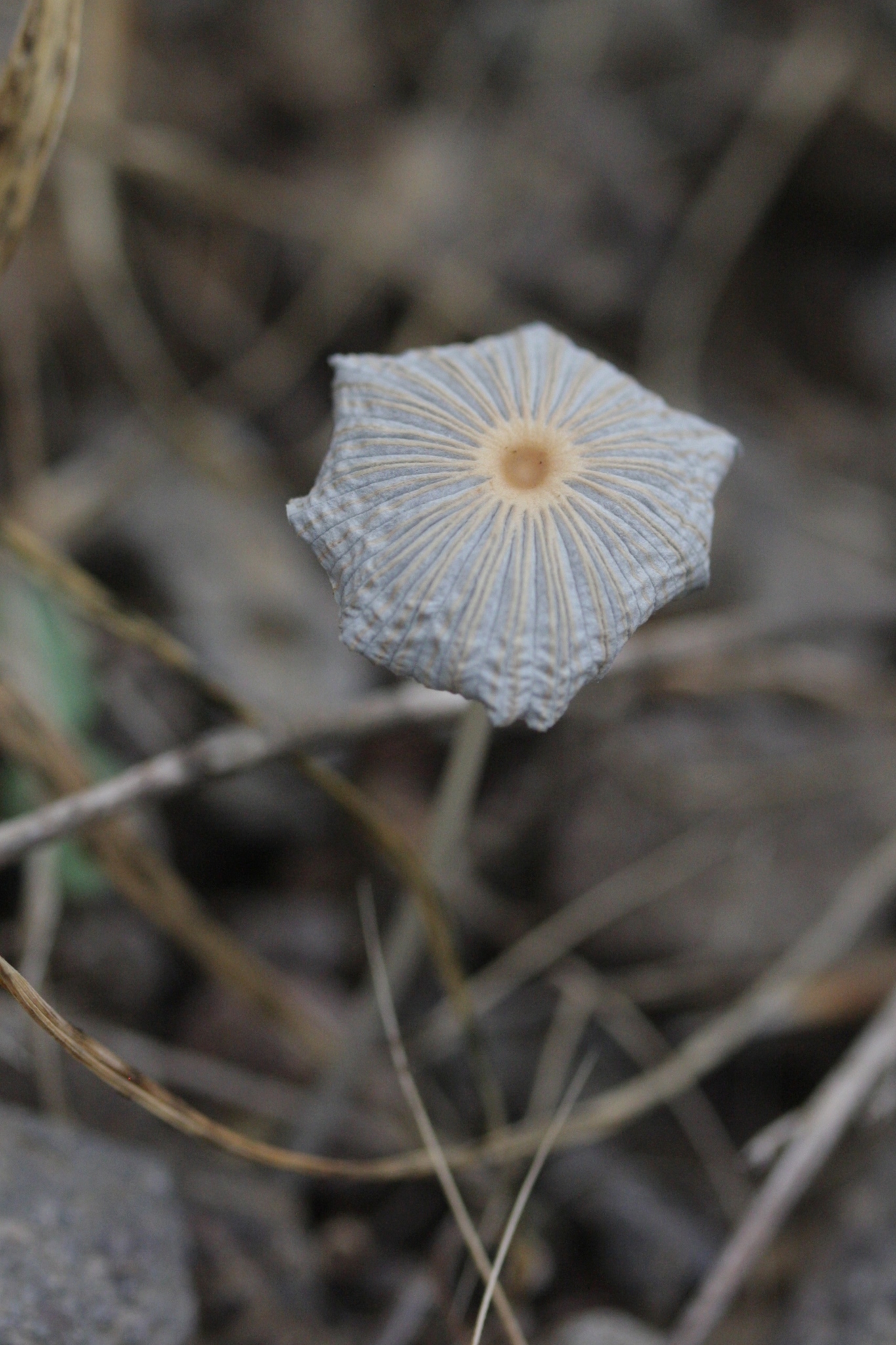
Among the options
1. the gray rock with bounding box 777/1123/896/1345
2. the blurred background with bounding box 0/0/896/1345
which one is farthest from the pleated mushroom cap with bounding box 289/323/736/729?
the gray rock with bounding box 777/1123/896/1345

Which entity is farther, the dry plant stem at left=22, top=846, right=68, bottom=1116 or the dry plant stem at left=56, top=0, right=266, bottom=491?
the dry plant stem at left=56, top=0, right=266, bottom=491

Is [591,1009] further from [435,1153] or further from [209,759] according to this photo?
[209,759]

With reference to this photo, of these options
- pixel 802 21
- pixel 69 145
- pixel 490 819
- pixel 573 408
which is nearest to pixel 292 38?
pixel 69 145

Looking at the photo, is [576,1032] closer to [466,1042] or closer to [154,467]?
[466,1042]

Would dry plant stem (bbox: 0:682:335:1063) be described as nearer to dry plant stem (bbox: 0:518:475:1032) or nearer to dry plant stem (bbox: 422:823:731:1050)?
dry plant stem (bbox: 0:518:475:1032)

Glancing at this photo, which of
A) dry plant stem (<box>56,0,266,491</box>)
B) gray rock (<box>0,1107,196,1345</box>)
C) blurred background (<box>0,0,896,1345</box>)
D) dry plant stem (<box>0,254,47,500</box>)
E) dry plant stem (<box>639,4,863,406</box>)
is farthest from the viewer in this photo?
A: dry plant stem (<box>639,4,863,406</box>)

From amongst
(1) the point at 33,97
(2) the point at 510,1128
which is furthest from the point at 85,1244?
(1) the point at 33,97

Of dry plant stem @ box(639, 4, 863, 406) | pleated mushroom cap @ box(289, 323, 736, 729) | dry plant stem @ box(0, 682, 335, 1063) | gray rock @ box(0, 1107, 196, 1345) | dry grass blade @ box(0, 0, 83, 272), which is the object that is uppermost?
dry plant stem @ box(639, 4, 863, 406)
